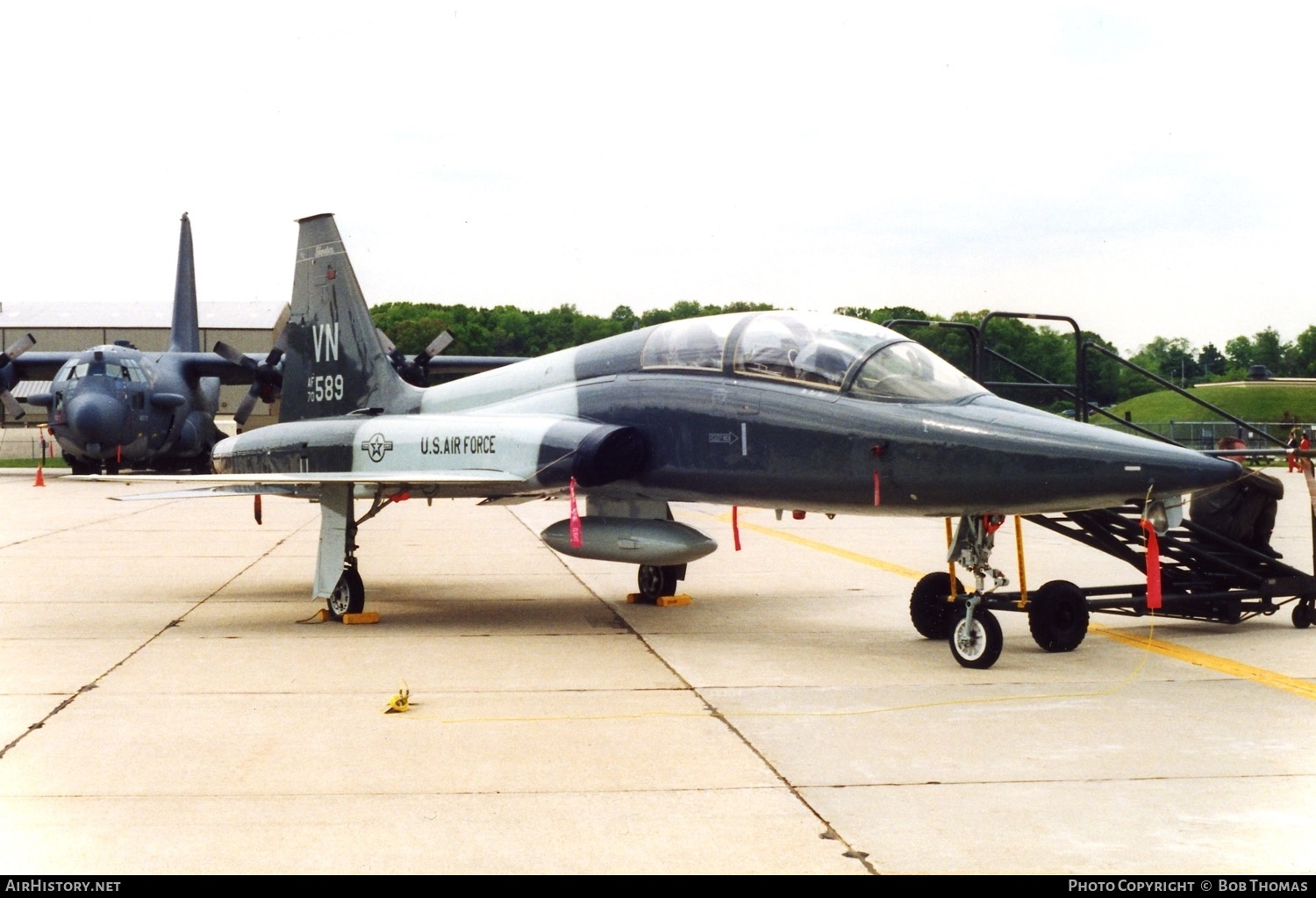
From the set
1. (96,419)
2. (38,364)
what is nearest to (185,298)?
(38,364)

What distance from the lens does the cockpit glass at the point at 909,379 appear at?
8281 millimetres

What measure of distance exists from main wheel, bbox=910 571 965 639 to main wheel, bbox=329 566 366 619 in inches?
175

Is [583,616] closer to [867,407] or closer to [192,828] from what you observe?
[867,407]

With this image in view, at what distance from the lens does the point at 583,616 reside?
10633mm

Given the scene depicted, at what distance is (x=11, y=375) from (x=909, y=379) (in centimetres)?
3687

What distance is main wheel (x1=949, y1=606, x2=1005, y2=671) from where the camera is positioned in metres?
7.84

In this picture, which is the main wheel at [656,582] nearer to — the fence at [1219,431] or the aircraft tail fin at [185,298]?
the fence at [1219,431]

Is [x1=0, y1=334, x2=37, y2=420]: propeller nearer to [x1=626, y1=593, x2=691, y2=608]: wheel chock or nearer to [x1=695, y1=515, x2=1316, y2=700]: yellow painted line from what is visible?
[x1=626, y1=593, x2=691, y2=608]: wheel chock

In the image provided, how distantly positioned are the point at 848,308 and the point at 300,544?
876 cm

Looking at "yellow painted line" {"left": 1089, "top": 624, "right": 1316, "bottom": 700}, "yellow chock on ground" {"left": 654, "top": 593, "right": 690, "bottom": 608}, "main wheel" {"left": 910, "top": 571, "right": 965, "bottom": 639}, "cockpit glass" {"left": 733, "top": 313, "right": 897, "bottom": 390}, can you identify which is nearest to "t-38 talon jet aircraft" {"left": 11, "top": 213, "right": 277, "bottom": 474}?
"yellow chock on ground" {"left": 654, "top": 593, "right": 690, "bottom": 608}

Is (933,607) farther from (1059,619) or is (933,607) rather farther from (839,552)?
(839,552)

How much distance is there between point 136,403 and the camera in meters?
33.0

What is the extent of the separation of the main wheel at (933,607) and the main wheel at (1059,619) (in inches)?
26.7
